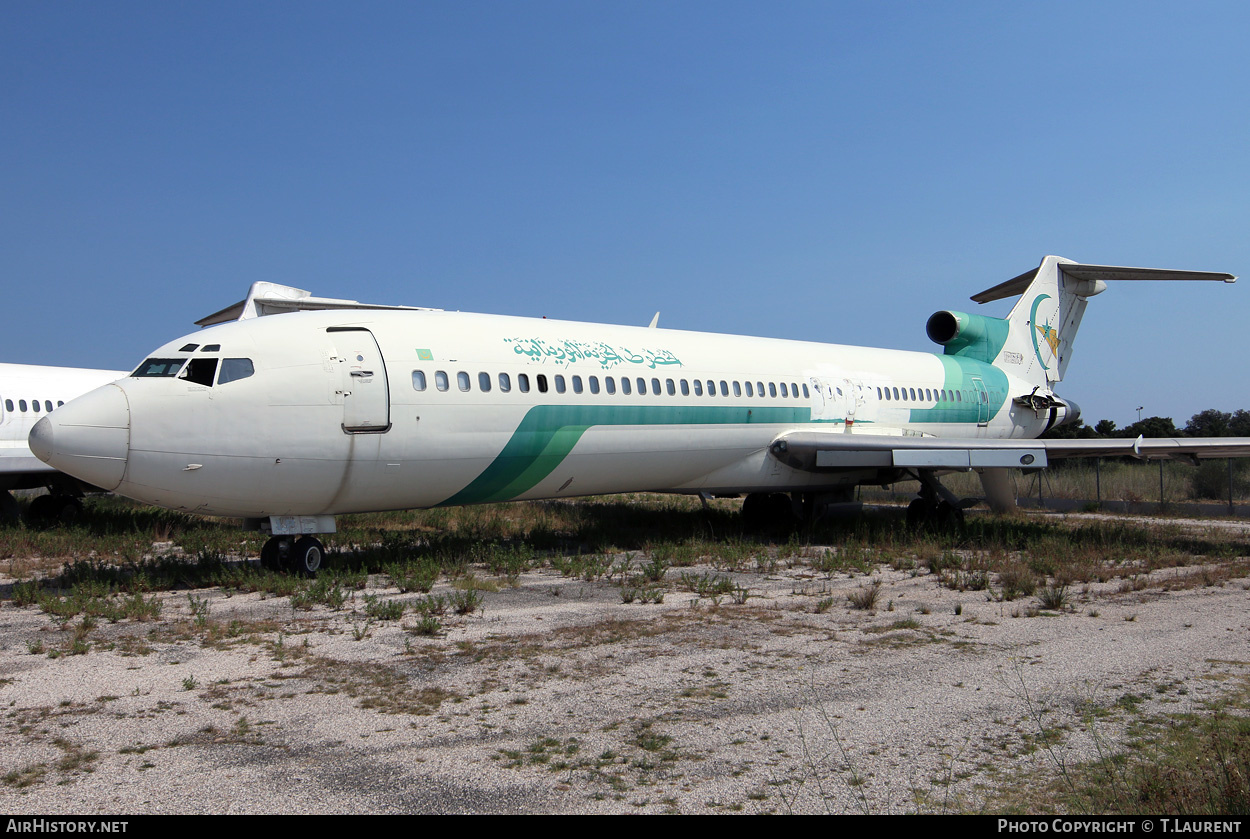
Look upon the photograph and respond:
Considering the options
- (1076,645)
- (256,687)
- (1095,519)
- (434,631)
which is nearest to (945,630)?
(1076,645)

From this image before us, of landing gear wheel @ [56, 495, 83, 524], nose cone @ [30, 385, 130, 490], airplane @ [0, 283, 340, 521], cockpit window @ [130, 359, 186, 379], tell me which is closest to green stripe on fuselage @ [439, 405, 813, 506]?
cockpit window @ [130, 359, 186, 379]

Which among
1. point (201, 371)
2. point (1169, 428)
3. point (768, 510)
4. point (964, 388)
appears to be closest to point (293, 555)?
point (201, 371)

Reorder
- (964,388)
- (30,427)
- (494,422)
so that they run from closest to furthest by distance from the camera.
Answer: (494,422)
(30,427)
(964,388)

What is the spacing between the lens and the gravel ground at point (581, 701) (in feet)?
14.4

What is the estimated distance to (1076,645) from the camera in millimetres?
7598

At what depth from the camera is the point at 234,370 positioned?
10.1 m

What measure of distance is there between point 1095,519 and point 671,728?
18947mm

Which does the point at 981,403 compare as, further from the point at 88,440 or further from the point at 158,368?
the point at 88,440

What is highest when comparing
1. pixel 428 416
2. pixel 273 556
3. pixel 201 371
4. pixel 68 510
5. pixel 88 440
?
pixel 201 371

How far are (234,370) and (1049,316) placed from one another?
1976cm

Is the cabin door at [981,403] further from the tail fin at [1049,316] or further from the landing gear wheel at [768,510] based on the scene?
the landing gear wheel at [768,510]

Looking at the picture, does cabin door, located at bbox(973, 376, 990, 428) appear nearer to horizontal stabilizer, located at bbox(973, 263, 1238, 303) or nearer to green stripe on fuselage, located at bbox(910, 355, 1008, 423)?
green stripe on fuselage, located at bbox(910, 355, 1008, 423)

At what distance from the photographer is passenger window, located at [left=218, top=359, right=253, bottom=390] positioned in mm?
9977

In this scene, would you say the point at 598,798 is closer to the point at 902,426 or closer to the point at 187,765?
the point at 187,765
